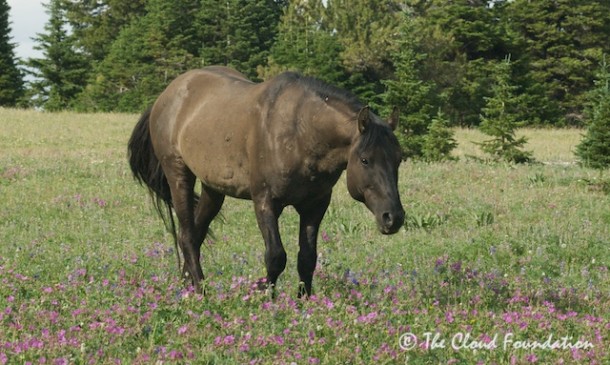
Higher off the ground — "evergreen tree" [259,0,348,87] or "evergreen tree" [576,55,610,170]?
"evergreen tree" [259,0,348,87]

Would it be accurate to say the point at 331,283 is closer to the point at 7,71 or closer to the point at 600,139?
the point at 600,139

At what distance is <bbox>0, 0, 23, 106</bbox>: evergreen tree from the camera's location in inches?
2183

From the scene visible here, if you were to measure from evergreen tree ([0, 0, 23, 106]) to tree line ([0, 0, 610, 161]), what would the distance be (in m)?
0.10

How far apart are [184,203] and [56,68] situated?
51820 mm

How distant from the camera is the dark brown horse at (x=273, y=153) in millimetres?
6047

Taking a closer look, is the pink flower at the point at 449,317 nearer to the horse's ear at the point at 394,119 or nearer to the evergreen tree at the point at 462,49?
the horse's ear at the point at 394,119

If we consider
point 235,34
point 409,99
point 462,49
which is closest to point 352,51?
point 462,49

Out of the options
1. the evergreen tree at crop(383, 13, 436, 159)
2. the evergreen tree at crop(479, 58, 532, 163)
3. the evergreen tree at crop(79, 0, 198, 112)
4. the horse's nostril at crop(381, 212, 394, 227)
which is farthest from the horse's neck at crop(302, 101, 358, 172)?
the evergreen tree at crop(79, 0, 198, 112)

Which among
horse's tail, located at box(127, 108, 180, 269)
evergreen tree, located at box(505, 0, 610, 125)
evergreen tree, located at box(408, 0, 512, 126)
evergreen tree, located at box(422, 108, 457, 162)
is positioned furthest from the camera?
evergreen tree, located at box(505, 0, 610, 125)

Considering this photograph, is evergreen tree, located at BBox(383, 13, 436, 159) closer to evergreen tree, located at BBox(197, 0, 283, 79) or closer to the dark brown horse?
the dark brown horse

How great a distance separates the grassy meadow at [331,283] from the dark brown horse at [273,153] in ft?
1.92

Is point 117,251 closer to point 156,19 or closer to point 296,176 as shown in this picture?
point 296,176

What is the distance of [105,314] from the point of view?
5.46 meters

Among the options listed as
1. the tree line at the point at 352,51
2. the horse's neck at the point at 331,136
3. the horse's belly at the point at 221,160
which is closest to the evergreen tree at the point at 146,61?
the tree line at the point at 352,51
